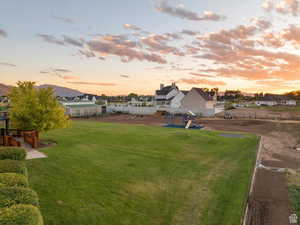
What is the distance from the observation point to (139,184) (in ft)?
30.6

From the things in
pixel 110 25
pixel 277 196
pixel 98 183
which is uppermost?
pixel 110 25

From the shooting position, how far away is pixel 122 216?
6.73m

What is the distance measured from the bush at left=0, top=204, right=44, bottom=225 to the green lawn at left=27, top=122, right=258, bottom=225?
Answer: 2536 millimetres

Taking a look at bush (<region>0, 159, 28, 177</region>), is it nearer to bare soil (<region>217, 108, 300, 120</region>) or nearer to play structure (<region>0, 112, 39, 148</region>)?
play structure (<region>0, 112, 39, 148</region>)

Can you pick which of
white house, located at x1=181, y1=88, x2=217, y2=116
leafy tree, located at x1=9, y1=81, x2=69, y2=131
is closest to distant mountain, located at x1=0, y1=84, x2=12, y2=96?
leafy tree, located at x1=9, y1=81, x2=69, y2=131

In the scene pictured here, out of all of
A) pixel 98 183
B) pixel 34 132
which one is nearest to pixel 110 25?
pixel 34 132

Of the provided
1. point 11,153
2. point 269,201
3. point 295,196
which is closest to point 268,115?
point 295,196

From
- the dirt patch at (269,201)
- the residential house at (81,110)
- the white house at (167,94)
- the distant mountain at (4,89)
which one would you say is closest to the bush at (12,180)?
the dirt patch at (269,201)

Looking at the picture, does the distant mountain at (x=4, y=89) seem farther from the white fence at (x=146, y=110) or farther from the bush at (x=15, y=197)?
the white fence at (x=146, y=110)

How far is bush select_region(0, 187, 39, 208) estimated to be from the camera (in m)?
4.29

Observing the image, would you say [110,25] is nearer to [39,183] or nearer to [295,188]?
[39,183]

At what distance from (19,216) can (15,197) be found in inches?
40.4

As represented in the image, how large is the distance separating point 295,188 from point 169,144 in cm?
949

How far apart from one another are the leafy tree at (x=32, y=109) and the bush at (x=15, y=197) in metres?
10.9
